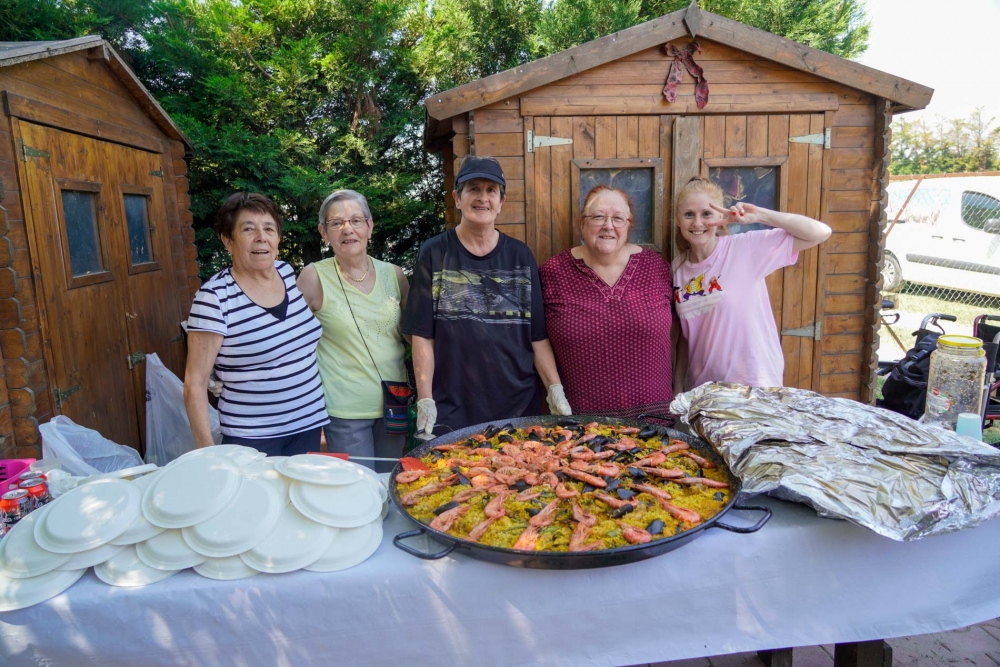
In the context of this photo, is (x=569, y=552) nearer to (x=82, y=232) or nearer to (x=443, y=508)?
(x=443, y=508)

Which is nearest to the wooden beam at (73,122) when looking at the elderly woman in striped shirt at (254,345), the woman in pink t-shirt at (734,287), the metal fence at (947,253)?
the elderly woman in striped shirt at (254,345)

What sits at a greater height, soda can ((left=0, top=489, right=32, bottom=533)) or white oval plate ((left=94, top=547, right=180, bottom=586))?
soda can ((left=0, top=489, right=32, bottom=533))

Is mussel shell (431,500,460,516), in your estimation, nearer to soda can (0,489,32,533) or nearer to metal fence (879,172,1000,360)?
soda can (0,489,32,533)

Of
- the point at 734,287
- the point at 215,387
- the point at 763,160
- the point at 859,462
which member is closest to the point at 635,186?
the point at 763,160

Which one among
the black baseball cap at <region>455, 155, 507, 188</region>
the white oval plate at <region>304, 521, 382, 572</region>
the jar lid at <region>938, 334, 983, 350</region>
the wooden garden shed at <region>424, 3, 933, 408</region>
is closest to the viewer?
the white oval plate at <region>304, 521, 382, 572</region>

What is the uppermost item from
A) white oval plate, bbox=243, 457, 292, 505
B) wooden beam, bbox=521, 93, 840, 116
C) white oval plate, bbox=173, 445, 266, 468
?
wooden beam, bbox=521, 93, 840, 116

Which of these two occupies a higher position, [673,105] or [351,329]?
[673,105]

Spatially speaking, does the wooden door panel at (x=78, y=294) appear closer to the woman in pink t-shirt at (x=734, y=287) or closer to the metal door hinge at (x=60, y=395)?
the metal door hinge at (x=60, y=395)

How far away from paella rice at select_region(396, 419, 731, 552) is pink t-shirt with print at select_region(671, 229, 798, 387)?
2.36 feet

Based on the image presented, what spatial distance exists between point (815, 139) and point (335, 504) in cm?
367

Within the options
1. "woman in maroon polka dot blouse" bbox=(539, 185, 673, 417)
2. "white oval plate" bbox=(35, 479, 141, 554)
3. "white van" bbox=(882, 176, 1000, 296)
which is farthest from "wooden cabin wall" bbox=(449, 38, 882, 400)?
"white van" bbox=(882, 176, 1000, 296)

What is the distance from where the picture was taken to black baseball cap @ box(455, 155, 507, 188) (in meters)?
2.86

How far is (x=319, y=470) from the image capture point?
6.27 ft

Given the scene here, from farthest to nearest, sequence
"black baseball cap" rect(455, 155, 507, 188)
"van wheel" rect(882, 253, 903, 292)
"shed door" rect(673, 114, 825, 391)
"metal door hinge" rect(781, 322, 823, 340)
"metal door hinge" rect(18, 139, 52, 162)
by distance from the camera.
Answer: "van wheel" rect(882, 253, 903, 292), "metal door hinge" rect(781, 322, 823, 340), "shed door" rect(673, 114, 825, 391), "metal door hinge" rect(18, 139, 52, 162), "black baseball cap" rect(455, 155, 507, 188)
